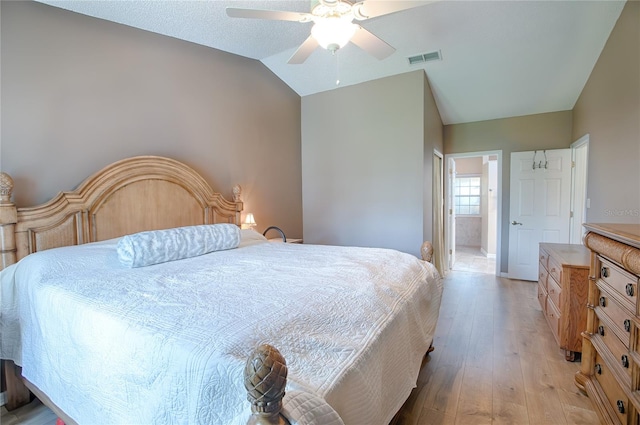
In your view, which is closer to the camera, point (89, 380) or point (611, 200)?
point (89, 380)

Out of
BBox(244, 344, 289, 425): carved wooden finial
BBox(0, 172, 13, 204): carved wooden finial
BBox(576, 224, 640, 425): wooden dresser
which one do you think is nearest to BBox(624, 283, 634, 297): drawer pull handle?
BBox(576, 224, 640, 425): wooden dresser

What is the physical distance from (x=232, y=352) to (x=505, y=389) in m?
2.02

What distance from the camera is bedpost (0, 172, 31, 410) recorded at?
1.85 meters

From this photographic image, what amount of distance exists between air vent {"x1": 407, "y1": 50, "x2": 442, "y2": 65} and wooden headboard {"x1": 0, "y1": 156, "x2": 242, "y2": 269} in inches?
105

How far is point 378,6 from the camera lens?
1.83m

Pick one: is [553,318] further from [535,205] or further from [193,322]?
[193,322]

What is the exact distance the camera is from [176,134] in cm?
293

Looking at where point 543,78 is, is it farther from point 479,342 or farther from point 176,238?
point 176,238

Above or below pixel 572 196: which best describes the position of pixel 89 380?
below

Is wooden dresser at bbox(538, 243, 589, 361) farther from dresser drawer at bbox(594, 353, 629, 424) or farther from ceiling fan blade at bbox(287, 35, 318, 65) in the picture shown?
ceiling fan blade at bbox(287, 35, 318, 65)

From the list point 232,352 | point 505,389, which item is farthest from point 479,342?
point 232,352

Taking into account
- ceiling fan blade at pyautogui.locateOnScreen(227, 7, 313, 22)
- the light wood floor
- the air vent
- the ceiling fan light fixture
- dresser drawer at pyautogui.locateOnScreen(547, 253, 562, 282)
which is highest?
the air vent

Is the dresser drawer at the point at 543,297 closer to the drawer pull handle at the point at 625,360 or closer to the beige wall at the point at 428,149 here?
the beige wall at the point at 428,149

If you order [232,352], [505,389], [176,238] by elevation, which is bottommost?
[505,389]
